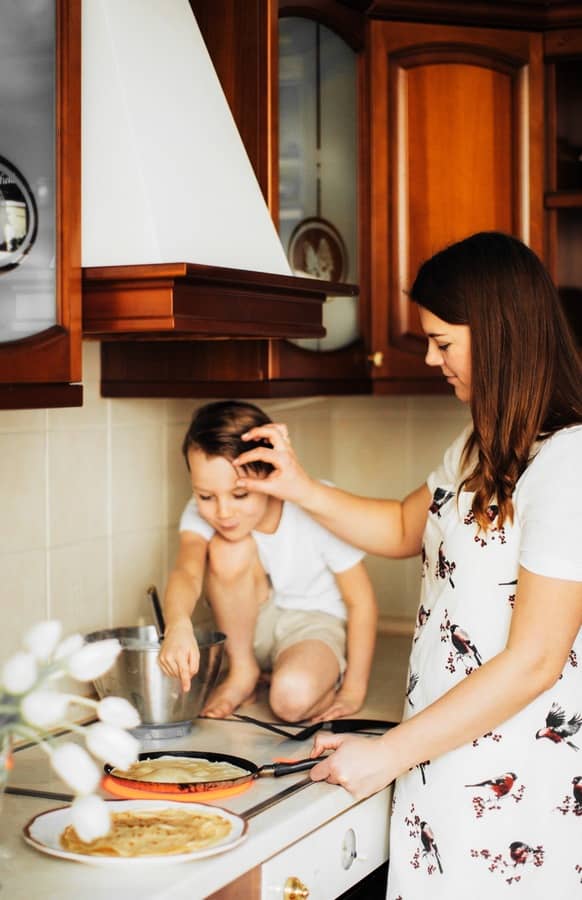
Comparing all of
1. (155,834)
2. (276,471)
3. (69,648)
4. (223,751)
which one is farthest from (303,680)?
(69,648)

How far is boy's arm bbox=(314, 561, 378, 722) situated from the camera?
6.32 feet

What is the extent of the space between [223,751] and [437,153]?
3.90 ft

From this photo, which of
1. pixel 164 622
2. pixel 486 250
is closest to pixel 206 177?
pixel 486 250

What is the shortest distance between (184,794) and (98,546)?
63 cm

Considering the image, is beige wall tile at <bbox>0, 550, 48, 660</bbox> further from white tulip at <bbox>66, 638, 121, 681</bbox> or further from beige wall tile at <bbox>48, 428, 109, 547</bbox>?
white tulip at <bbox>66, 638, 121, 681</bbox>

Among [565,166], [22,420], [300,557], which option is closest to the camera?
[22,420]

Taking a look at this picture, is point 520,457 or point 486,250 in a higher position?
point 486,250

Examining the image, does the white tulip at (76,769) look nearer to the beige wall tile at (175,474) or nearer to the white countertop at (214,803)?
the white countertop at (214,803)

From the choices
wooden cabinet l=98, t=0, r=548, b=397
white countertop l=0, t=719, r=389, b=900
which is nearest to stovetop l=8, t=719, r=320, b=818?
white countertop l=0, t=719, r=389, b=900

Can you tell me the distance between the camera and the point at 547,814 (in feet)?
5.01

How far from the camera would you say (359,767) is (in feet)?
4.89

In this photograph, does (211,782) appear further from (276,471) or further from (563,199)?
(563,199)

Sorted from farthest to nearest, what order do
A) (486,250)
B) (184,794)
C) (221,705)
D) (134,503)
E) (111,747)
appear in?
(134,503) < (221,705) < (486,250) < (184,794) < (111,747)

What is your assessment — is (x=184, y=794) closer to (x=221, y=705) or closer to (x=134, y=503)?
(x=221, y=705)
